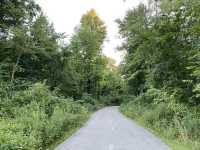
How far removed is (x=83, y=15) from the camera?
49.6 metres

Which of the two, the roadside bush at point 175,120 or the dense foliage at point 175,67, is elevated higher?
the dense foliage at point 175,67

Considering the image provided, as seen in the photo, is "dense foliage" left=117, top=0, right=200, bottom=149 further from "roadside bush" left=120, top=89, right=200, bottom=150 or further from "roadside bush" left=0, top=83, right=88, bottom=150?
"roadside bush" left=0, top=83, right=88, bottom=150

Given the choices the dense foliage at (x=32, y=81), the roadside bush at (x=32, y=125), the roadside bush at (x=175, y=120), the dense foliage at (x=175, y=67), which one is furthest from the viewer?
the dense foliage at (x=175, y=67)

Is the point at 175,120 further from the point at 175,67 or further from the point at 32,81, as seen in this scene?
the point at 32,81

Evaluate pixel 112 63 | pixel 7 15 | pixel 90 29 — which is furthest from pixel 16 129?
pixel 112 63

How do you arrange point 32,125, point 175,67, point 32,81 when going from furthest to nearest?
point 32,81
point 175,67
point 32,125

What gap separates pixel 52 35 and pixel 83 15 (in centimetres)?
2502

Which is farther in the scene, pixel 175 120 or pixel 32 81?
pixel 32 81

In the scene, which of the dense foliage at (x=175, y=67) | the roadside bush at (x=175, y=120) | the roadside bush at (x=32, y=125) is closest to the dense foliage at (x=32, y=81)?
the roadside bush at (x=32, y=125)

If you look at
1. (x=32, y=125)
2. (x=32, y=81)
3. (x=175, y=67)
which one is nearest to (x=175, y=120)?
(x=175, y=67)

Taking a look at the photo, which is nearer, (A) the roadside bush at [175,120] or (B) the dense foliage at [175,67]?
(A) the roadside bush at [175,120]

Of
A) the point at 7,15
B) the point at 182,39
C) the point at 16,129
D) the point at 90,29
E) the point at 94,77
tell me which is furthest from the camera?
the point at 94,77

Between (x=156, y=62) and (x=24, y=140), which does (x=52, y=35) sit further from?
Result: (x=24, y=140)

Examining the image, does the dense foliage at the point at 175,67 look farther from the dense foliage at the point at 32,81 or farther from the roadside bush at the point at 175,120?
the dense foliage at the point at 32,81
